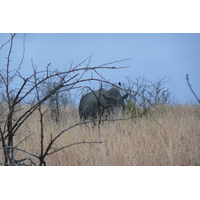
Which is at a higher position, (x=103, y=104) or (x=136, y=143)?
(x=103, y=104)

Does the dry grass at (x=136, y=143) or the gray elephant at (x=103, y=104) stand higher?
the gray elephant at (x=103, y=104)

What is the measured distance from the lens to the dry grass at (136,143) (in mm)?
3477

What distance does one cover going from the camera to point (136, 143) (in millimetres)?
3824

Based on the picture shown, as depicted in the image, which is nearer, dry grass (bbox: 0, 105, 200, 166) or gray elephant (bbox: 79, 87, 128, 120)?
dry grass (bbox: 0, 105, 200, 166)

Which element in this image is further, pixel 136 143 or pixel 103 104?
pixel 103 104

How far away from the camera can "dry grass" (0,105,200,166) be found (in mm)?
3477

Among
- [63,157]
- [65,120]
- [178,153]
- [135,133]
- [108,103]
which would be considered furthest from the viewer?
[108,103]

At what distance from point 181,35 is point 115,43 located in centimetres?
79

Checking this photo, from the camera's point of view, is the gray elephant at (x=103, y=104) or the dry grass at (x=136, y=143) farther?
the gray elephant at (x=103, y=104)

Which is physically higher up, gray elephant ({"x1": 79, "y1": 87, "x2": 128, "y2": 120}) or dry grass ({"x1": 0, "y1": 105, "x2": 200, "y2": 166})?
gray elephant ({"x1": 79, "y1": 87, "x2": 128, "y2": 120})
